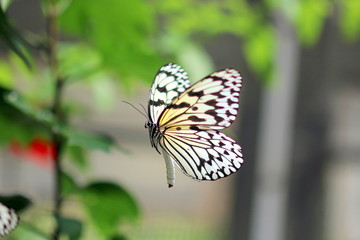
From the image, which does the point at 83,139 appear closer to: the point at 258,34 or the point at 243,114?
the point at 258,34

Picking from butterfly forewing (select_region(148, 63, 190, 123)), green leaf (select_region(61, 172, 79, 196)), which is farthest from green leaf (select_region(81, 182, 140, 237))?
butterfly forewing (select_region(148, 63, 190, 123))

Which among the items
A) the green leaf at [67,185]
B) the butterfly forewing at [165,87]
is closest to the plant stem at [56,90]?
the green leaf at [67,185]

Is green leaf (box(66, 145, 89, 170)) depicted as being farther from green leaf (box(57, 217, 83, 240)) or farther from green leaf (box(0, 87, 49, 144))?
green leaf (box(57, 217, 83, 240))

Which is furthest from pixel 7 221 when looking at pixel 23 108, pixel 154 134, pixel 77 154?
pixel 77 154

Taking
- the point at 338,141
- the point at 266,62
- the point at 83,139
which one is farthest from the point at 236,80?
the point at 338,141

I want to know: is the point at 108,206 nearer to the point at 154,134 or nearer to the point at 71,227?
the point at 71,227

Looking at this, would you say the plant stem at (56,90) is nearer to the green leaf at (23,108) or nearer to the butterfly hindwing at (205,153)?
the green leaf at (23,108)
